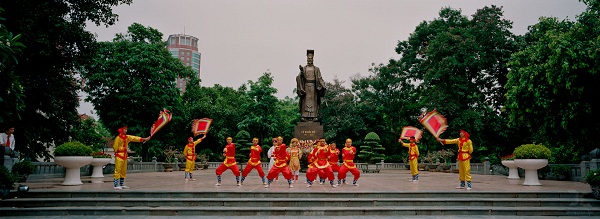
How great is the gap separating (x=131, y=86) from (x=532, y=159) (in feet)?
73.1

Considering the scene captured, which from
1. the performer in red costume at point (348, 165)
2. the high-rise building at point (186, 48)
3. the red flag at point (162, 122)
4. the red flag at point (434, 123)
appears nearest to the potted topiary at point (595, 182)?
the red flag at point (434, 123)

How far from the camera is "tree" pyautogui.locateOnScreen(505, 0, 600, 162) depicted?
11670 mm

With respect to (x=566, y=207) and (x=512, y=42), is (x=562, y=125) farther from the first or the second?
(x=512, y=42)

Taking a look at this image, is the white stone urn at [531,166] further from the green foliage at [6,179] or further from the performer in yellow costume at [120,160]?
the green foliage at [6,179]

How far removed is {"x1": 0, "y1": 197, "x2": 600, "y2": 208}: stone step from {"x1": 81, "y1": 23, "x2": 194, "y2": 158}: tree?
17.4 meters

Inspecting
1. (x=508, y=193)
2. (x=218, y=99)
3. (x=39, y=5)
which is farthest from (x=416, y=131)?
(x=218, y=99)

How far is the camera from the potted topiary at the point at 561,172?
14.7 m

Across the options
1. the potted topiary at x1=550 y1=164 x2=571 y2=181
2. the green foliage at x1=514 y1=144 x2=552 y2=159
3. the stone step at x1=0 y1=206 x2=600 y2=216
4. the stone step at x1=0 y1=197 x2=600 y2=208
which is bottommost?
the stone step at x1=0 y1=206 x2=600 y2=216

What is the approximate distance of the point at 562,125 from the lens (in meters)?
12.8

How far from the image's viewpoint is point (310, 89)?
1741cm

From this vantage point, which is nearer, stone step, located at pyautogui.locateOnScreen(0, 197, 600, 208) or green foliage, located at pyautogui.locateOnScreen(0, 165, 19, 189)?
green foliage, located at pyautogui.locateOnScreen(0, 165, 19, 189)

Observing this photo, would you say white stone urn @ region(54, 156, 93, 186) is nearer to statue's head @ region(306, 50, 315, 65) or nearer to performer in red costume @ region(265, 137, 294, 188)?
performer in red costume @ region(265, 137, 294, 188)

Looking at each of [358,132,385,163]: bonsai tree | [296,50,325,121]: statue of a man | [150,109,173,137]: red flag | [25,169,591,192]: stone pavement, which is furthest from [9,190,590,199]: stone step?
[358,132,385,163]: bonsai tree

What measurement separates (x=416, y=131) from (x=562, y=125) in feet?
15.2
